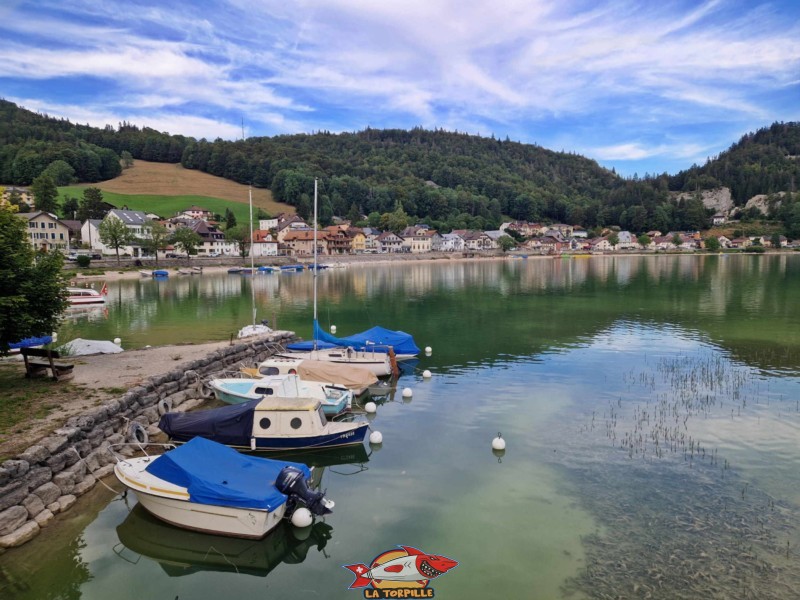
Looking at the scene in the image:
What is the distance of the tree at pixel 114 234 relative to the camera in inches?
4397

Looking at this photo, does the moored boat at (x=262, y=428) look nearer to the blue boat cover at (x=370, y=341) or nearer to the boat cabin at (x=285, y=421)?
the boat cabin at (x=285, y=421)

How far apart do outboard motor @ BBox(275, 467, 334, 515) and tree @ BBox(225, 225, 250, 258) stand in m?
138

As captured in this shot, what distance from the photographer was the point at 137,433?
772 inches

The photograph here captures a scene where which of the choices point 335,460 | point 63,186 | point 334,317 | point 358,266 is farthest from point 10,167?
point 335,460

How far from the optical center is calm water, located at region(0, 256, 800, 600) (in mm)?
12672

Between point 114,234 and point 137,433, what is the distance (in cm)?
10759

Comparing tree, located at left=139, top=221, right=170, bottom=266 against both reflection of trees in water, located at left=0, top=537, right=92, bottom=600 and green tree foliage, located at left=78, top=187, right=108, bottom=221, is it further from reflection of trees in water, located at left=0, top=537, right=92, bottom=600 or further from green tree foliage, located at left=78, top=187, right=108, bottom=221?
reflection of trees in water, located at left=0, top=537, right=92, bottom=600

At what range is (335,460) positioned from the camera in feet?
65.5

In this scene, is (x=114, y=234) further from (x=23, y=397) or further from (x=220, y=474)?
(x=220, y=474)

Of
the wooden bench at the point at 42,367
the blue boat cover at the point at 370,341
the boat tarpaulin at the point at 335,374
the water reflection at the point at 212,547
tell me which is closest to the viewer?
the water reflection at the point at 212,547

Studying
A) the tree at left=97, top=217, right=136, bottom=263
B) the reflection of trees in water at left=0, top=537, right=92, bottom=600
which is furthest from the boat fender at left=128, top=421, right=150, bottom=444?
the tree at left=97, top=217, right=136, bottom=263

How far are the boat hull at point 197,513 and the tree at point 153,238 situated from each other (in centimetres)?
11591

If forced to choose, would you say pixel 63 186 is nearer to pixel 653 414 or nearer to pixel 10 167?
pixel 10 167

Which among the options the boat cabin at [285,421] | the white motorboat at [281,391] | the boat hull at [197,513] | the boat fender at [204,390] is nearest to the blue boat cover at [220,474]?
the boat hull at [197,513]
